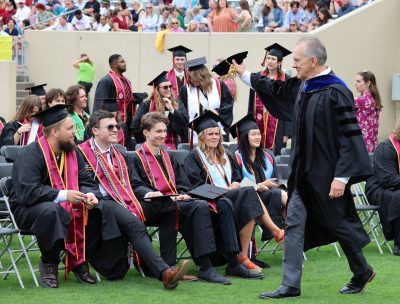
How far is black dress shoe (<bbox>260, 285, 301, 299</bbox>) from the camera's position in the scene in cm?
803

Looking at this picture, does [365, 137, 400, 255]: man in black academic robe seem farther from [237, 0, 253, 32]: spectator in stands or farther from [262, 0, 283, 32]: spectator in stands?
[262, 0, 283, 32]: spectator in stands

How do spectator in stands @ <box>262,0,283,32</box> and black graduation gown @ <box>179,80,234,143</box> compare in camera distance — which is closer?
black graduation gown @ <box>179,80,234,143</box>

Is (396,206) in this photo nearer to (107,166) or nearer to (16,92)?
(107,166)

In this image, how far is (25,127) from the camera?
11453 mm

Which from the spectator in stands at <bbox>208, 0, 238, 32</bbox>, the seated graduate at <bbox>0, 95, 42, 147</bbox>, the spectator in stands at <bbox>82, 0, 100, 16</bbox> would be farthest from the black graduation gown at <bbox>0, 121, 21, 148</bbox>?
the spectator in stands at <bbox>82, 0, 100, 16</bbox>

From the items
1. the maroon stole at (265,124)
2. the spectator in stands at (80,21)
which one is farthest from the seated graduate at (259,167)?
the spectator in stands at (80,21)

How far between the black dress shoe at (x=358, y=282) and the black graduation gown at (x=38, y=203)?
1.87 m

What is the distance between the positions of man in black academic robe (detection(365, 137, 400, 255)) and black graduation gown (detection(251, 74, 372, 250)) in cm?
264

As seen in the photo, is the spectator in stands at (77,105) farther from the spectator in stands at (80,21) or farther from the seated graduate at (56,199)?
the spectator in stands at (80,21)

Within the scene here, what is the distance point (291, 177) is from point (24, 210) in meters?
2.08

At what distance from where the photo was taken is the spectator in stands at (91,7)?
2372 centimetres

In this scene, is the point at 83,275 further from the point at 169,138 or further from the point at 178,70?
the point at 178,70

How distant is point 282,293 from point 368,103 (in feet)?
22.2

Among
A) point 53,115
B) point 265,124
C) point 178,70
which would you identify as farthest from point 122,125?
point 53,115
